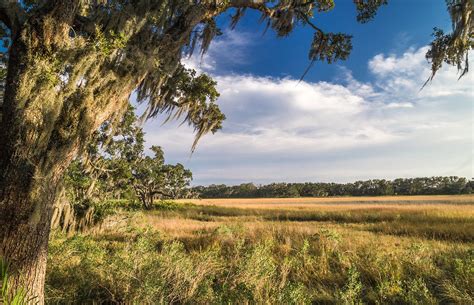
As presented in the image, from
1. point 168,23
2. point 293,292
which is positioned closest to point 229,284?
point 293,292

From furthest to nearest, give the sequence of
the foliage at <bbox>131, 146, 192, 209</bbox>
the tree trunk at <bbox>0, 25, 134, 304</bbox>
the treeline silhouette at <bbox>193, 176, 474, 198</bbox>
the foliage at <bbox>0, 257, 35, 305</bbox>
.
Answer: the treeline silhouette at <bbox>193, 176, 474, 198</bbox>
the foliage at <bbox>131, 146, 192, 209</bbox>
the tree trunk at <bbox>0, 25, 134, 304</bbox>
the foliage at <bbox>0, 257, 35, 305</bbox>

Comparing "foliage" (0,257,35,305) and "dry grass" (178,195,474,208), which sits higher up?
"foliage" (0,257,35,305)

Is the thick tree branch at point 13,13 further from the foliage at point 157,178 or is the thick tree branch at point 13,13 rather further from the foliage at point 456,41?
the foliage at point 157,178

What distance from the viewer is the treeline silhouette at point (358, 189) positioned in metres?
92.4

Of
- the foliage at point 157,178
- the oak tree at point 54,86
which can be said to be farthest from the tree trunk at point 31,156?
the foliage at point 157,178

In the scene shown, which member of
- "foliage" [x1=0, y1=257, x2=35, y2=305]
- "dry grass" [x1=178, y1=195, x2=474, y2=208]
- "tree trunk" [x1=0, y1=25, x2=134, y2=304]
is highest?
"tree trunk" [x1=0, y1=25, x2=134, y2=304]

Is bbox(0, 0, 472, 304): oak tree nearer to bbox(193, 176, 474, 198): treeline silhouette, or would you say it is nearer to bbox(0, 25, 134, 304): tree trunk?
bbox(0, 25, 134, 304): tree trunk

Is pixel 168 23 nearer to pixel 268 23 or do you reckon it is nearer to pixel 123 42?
pixel 123 42

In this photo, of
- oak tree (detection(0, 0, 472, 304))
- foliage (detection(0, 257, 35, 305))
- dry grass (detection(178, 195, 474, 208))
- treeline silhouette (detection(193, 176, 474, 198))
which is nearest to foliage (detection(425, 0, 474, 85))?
oak tree (detection(0, 0, 472, 304))

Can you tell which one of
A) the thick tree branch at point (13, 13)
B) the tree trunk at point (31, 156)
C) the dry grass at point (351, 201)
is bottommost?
the dry grass at point (351, 201)

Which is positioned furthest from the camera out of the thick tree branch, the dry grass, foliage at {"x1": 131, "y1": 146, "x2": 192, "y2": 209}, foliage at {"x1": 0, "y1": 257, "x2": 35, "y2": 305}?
the dry grass

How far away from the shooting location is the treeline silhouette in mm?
92375

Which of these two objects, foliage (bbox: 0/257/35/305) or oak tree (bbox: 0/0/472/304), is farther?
oak tree (bbox: 0/0/472/304)

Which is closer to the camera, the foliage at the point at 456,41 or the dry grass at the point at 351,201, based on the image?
the foliage at the point at 456,41
